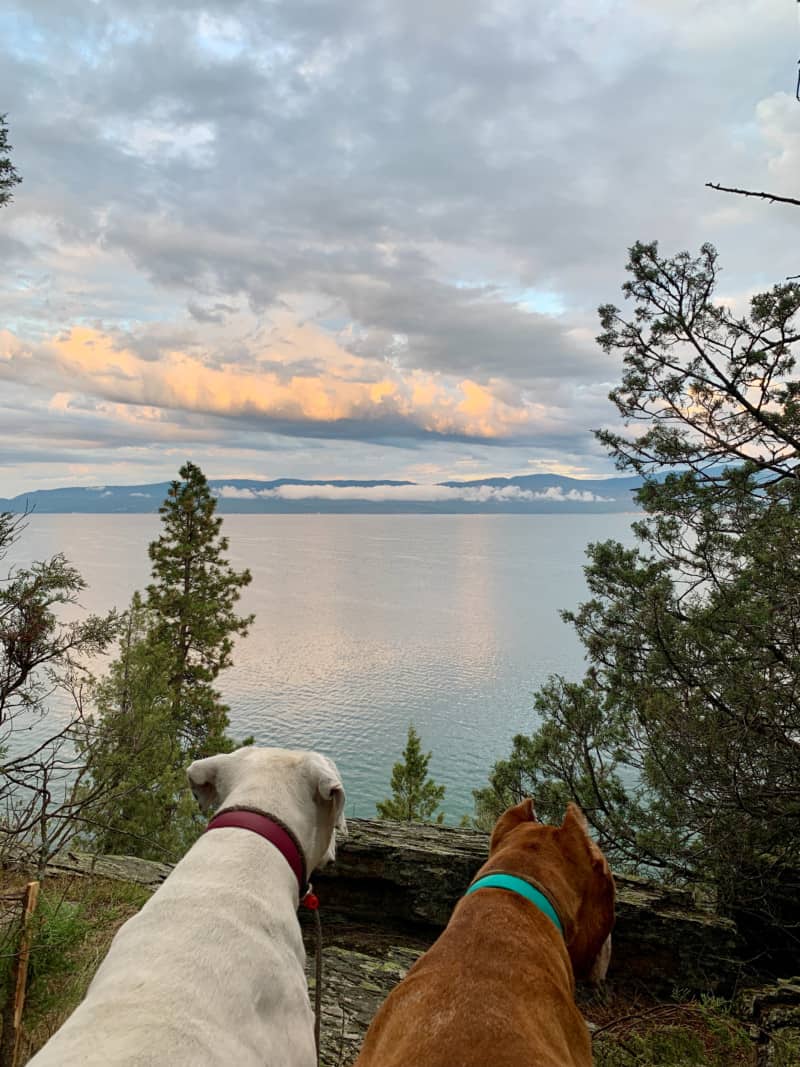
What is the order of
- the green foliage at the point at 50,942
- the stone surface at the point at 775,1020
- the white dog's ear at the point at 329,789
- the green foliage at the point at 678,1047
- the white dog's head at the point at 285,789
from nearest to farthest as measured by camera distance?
the white dog's head at the point at 285,789 < the white dog's ear at the point at 329,789 < the stone surface at the point at 775,1020 < the green foliage at the point at 678,1047 < the green foliage at the point at 50,942

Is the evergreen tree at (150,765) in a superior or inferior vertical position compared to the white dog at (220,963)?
inferior

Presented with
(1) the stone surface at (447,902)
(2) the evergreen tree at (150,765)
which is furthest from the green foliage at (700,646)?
(2) the evergreen tree at (150,765)

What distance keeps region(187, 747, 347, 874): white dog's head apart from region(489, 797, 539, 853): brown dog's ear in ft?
2.23

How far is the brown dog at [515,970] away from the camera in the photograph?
1.61m

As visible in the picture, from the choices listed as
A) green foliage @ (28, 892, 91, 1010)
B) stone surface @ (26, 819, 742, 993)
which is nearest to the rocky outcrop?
stone surface @ (26, 819, 742, 993)

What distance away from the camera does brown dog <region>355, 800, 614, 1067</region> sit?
5.28ft

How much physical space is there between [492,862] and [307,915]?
574 cm

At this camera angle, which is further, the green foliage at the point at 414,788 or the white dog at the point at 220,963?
the green foliage at the point at 414,788

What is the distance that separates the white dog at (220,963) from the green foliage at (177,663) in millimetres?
18303

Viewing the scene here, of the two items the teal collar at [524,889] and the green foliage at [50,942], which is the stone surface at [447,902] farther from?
the teal collar at [524,889]

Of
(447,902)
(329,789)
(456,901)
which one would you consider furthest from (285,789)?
(456,901)

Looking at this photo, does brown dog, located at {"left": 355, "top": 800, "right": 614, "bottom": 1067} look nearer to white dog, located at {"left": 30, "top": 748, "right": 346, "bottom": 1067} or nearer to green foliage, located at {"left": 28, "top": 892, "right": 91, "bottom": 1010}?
white dog, located at {"left": 30, "top": 748, "right": 346, "bottom": 1067}

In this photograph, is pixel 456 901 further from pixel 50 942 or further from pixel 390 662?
pixel 390 662

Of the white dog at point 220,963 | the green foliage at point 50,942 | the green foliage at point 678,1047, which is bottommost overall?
the green foliage at point 678,1047
